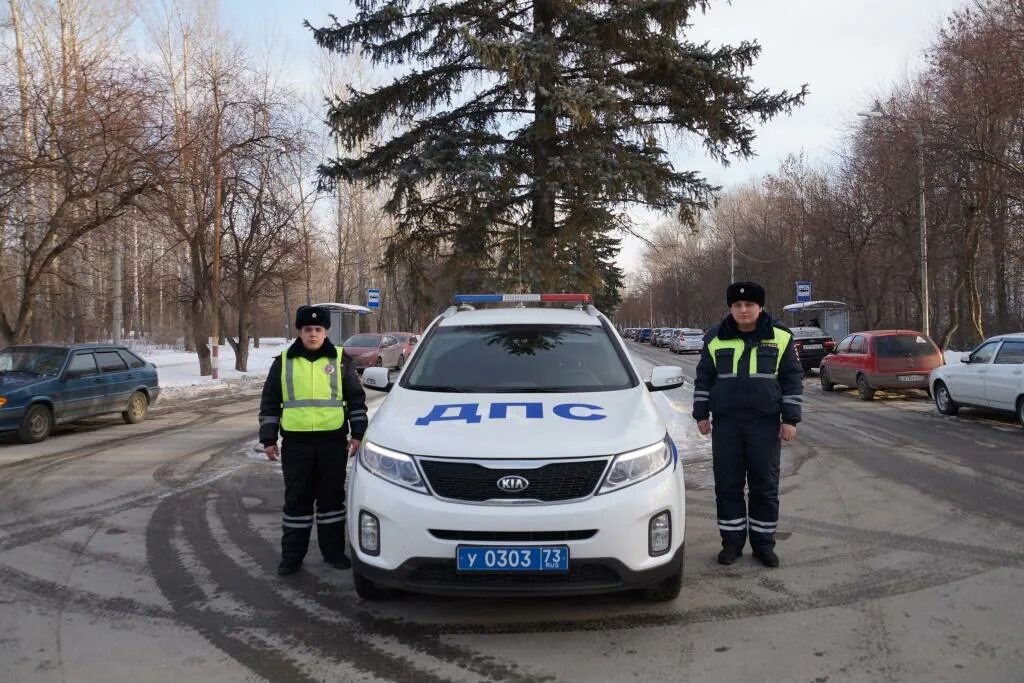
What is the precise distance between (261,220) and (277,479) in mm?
18823

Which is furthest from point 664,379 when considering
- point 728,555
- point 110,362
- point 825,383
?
point 825,383

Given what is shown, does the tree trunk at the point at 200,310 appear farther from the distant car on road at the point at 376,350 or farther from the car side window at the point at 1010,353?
the car side window at the point at 1010,353

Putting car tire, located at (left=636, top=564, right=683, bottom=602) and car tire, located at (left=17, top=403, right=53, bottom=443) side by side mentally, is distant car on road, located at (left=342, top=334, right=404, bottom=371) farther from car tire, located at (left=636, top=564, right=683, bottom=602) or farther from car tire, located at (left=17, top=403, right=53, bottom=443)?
car tire, located at (left=636, top=564, right=683, bottom=602)

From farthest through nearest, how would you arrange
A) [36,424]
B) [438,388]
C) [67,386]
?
[67,386] → [36,424] → [438,388]

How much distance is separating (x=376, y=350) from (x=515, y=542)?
22.6 meters

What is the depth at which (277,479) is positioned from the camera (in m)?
8.11

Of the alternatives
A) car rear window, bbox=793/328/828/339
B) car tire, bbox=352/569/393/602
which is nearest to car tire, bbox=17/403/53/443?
car tire, bbox=352/569/393/602

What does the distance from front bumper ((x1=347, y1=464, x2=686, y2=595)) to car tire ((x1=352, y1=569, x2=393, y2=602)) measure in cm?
46

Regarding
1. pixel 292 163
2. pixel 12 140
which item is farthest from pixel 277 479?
pixel 292 163

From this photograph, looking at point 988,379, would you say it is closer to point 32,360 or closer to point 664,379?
point 664,379


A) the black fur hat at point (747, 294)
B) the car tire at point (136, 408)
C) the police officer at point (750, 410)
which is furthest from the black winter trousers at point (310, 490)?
the car tire at point (136, 408)

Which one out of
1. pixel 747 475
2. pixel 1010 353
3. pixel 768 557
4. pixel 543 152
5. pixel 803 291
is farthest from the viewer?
pixel 803 291

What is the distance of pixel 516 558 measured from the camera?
3.54 meters

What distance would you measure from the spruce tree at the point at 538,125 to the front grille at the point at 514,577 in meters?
9.74
